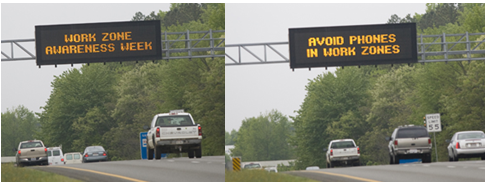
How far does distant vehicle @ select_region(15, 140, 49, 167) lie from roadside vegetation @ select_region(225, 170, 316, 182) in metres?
8.08

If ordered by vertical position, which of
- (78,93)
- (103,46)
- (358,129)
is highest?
(103,46)

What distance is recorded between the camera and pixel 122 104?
25.3 meters

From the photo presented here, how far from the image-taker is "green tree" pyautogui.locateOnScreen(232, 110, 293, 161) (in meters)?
37.8

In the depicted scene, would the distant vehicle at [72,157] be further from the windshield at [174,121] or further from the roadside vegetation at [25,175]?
the windshield at [174,121]

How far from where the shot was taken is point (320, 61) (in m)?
26.2

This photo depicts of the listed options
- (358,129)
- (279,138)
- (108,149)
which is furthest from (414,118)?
(108,149)

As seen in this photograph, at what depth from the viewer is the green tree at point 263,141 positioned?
124ft

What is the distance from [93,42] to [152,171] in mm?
5721

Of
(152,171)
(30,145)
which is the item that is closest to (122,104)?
(30,145)

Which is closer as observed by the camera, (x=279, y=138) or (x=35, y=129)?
(x=35, y=129)

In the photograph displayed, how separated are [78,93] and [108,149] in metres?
2.82

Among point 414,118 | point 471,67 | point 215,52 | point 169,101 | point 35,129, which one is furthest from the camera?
point 414,118

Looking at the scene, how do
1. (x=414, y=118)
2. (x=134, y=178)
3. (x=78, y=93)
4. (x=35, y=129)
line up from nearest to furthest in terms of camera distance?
1. (x=134, y=178)
2. (x=35, y=129)
3. (x=78, y=93)
4. (x=414, y=118)

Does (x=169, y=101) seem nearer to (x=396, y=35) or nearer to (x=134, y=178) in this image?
(x=134, y=178)
